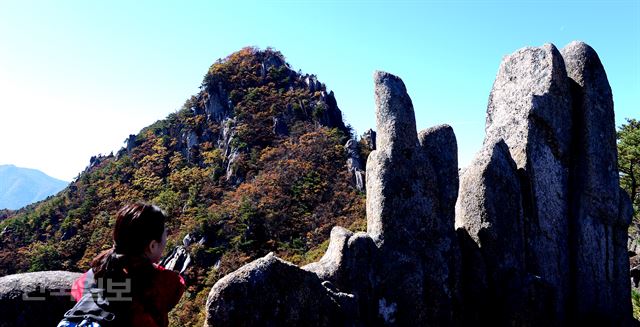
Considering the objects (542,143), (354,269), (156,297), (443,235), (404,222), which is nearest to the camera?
(156,297)

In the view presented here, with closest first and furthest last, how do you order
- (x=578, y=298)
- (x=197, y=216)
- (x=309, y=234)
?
(x=578, y=298) < (x=309, y=234) < (x=197, y=216)

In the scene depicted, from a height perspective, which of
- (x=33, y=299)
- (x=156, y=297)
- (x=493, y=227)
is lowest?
(x=33, y=299)

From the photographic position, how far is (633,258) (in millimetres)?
18109

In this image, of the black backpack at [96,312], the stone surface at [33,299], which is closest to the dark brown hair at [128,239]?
the black backpack at [96,312]

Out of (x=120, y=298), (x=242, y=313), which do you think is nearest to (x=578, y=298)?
(x=242, y=313)

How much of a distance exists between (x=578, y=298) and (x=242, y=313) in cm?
660

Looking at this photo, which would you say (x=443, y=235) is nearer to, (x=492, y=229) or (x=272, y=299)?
(x=492, y=229)

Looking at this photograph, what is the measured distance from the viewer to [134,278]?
2877 millimetres

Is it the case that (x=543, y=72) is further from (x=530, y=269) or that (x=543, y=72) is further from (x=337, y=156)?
(x=337, y=156)

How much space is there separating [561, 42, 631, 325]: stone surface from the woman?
8.08m

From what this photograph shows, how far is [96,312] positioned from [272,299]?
2.68 m

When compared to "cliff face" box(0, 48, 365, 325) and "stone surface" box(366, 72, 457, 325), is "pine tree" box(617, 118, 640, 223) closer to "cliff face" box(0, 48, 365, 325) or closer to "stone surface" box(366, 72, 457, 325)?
"cliff face" box(0, 48, 365, 325)

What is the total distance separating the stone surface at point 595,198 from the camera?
8773 mm

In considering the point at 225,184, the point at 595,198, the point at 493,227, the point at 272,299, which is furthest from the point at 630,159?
the point at 225,184
